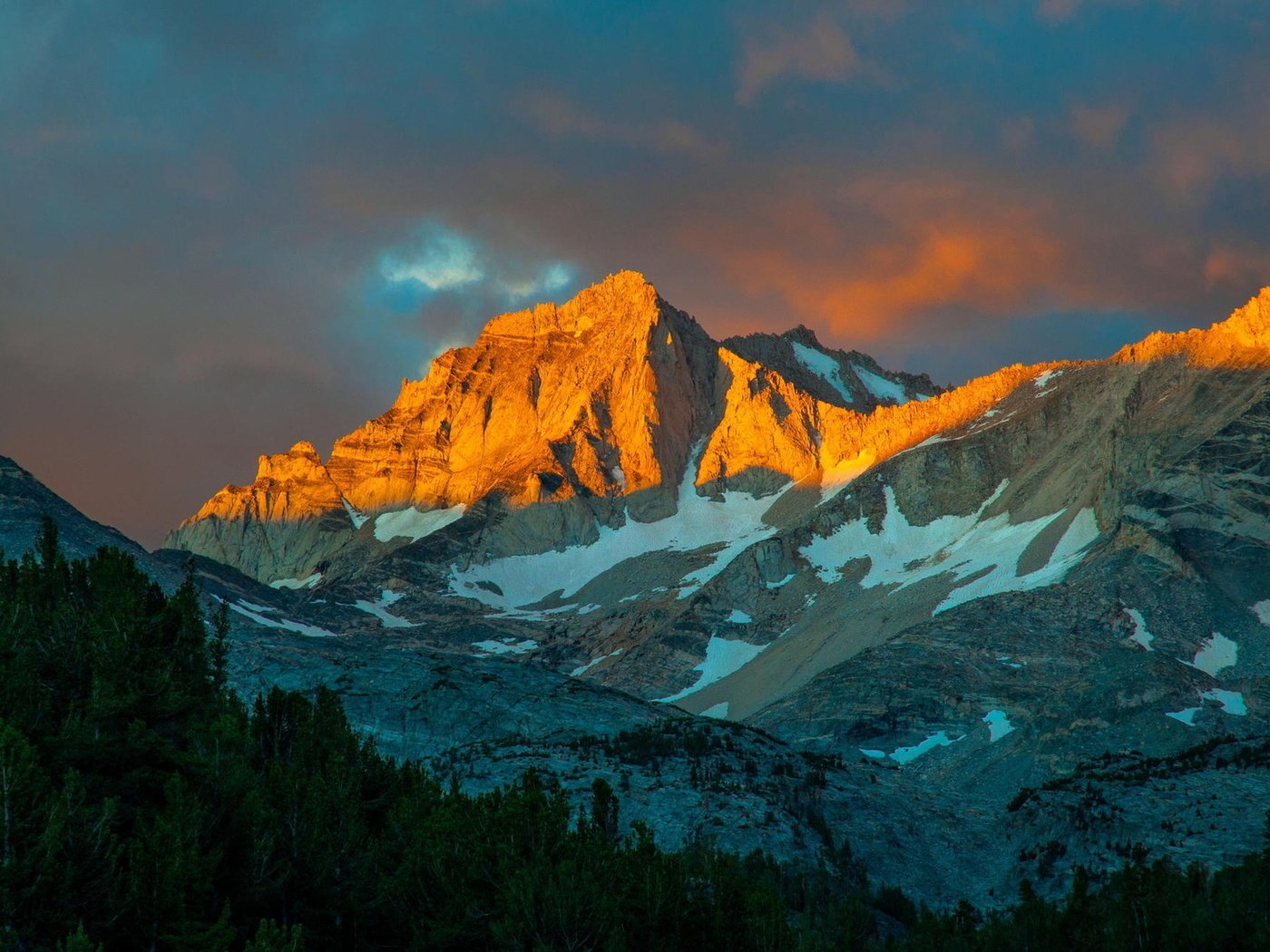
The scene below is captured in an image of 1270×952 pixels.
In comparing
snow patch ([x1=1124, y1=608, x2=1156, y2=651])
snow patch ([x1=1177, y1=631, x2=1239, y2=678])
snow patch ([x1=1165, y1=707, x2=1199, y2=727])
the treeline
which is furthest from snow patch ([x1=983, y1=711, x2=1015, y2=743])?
the treeline

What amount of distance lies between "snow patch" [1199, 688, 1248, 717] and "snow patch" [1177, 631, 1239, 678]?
1062 centimetres

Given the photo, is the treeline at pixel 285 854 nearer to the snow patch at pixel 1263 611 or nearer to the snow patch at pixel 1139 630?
the snow patch at pixel 1139 630

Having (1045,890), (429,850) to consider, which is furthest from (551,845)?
(1045,890)

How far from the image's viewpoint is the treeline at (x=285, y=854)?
4241cm

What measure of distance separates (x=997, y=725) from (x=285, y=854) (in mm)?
120979

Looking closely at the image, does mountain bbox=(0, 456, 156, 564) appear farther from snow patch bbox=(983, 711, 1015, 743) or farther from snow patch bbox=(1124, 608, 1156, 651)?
snow patch bbox=(1124, 608, 1156, 651)

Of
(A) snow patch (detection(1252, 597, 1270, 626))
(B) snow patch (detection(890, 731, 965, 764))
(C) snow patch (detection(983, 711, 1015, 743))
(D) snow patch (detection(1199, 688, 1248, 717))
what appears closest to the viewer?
(D) snow patch (detection(1199, 688, 1248, 717))

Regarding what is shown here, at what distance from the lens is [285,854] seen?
→ 52.1 meters

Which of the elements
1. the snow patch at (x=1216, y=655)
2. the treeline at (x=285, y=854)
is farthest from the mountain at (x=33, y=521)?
the snow patch at (x=1216, y=655)

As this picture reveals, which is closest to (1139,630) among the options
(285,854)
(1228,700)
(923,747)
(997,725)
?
(1228,700)

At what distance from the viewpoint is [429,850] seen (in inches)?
2053

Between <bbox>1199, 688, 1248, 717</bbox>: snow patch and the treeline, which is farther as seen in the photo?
<bbox>1199, 688, 1248, 717</bbox>: snow patch

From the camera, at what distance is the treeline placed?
42406 millimetres

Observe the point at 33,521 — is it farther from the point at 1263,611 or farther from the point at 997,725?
the point at 1263,611
